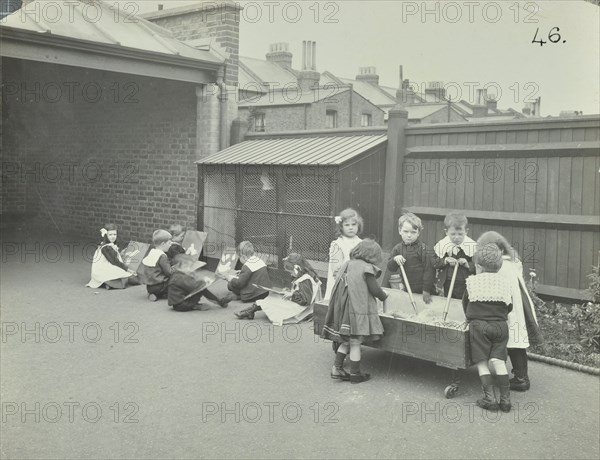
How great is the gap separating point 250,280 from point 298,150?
8.22 feet

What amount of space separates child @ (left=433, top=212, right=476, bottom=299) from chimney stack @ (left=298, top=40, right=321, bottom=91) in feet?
114

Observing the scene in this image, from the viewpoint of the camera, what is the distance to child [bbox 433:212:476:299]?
614 centimetres

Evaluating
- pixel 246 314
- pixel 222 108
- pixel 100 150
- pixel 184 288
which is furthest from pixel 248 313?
pixel 100 150

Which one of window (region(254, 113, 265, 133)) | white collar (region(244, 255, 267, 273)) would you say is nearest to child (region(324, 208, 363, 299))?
white collar (region(244, 255, 267, 273))

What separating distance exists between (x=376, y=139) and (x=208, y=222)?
3281mm

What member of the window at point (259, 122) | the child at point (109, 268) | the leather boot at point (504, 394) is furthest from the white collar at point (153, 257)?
the window at point (259, 122)

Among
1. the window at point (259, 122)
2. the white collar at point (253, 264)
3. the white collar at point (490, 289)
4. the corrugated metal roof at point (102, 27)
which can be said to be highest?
the window at point (259, 122)

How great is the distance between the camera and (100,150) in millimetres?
13953

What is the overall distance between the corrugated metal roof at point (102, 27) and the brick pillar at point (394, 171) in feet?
13.5

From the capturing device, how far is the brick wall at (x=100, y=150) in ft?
40.2

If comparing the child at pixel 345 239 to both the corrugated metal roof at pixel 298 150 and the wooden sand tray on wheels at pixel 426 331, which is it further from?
the corrugated metal roof at pixel 298 150

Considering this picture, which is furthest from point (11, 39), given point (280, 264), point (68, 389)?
point (68, 389)

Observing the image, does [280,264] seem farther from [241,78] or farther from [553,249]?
[241,78]
